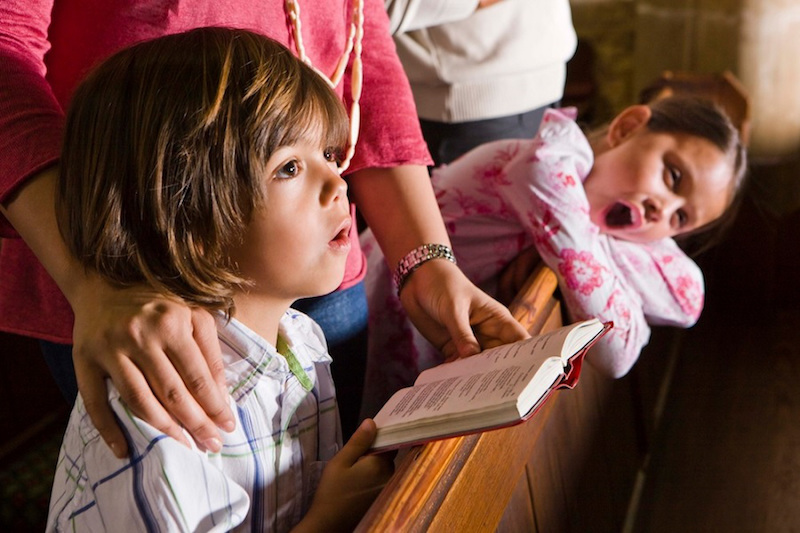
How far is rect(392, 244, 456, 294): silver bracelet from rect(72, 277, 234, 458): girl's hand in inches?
19.7

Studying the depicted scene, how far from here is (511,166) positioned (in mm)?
1872

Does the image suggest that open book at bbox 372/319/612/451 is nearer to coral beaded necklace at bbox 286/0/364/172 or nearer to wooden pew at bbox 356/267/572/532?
wooden pew at bbox 356/267/572/532

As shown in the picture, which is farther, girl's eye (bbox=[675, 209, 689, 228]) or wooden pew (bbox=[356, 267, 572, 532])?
girl's eye (bbox=[675, 209, 689, 228])

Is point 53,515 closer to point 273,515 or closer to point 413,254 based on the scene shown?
point 273,515

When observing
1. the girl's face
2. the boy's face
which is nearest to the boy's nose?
the boy's face

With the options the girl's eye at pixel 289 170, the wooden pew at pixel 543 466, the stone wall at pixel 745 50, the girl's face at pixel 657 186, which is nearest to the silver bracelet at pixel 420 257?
the wooden pew at pixel 543 466

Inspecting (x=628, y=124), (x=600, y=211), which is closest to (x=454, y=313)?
(x=600, y=211)

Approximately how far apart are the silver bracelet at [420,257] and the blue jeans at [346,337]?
0.14 metres

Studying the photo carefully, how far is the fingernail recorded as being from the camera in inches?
34.3

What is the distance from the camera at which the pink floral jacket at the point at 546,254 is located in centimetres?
178

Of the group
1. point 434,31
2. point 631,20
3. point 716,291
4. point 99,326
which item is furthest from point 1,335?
point 631,20

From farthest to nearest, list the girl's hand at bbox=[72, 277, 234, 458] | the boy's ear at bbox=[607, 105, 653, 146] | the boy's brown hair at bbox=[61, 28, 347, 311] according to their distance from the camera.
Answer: the boy's ear at bbox=[607, 105, 653, 146], the boy's brown hair at bbox=[61, 28, 347, 311], the girl's hand at bbox=[72, 277, 234, 458]

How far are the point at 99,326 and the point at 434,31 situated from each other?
1.43 meters

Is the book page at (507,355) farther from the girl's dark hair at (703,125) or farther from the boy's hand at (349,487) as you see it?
the girl's dark hair at (703,125)
